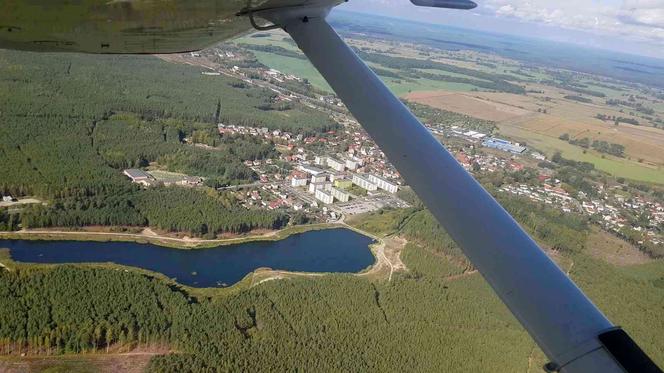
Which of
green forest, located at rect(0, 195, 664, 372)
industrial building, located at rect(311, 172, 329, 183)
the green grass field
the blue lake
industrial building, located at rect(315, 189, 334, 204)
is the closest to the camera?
green forest, located at rect(0, 195, 664, 372)

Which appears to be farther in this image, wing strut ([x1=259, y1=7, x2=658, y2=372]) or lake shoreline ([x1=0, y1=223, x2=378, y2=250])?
lake shoreline ([x1=0, y1=223, x2=378, y2=250])

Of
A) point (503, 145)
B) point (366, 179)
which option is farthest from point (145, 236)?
point (503, 145)

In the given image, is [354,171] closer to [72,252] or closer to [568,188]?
[568,188]

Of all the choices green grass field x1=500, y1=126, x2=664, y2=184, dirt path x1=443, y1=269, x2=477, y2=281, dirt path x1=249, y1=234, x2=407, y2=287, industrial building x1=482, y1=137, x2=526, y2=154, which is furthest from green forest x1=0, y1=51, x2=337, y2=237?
green grass field x1=500, y1=126, x2=664, y2=184

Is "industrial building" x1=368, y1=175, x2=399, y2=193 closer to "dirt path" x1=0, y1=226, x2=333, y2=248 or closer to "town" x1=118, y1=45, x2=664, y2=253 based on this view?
"town" x1=118, y1=45, x2=664, y2=253

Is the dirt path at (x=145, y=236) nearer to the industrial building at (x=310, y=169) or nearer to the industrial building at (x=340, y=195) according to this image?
the industrial building at (x=340, y=195)

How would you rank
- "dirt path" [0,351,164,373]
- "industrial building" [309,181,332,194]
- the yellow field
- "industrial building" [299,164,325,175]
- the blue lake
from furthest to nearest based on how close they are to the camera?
the yellow field → "industrial building" [299,164,325,175] → "industrial building" [309,181,332,194] → the blue lake → "dirt path" [0,351,164,373]

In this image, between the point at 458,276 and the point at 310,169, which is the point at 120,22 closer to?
the point at 458,276
